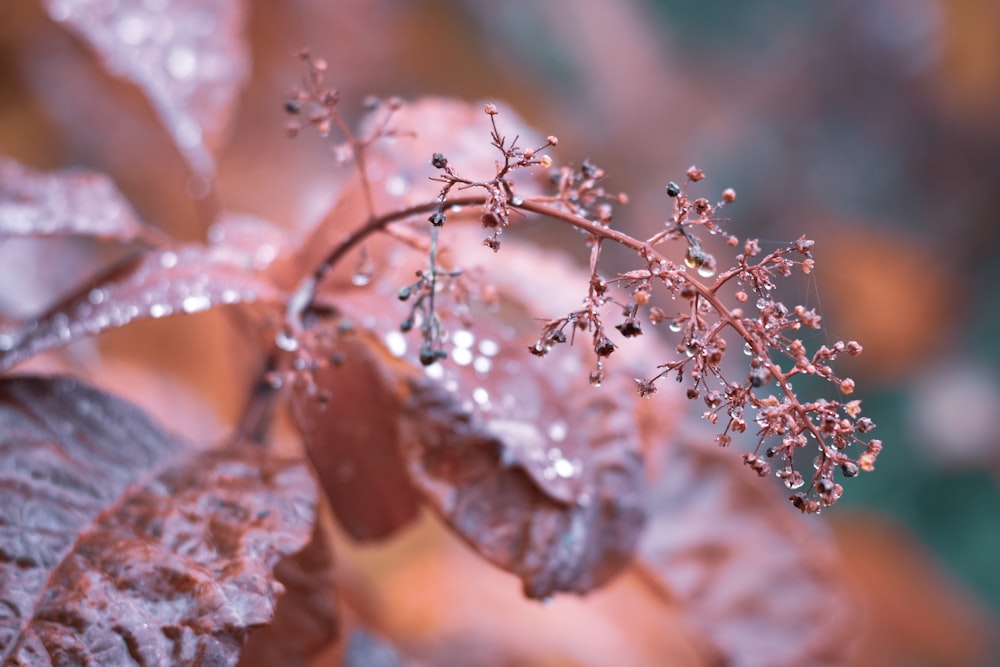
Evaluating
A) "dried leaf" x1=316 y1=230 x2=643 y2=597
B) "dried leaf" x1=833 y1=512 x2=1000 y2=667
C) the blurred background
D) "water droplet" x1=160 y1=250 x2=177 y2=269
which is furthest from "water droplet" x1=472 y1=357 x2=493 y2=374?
"dried leaf" x1=833 y1=512 x2=1000 y2=667

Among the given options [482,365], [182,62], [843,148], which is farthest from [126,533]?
[843,148]

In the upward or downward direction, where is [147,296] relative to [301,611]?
upward

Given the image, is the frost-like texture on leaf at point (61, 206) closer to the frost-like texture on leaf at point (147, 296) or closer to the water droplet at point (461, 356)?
the frost-like texture on leaf at point (147, 296)

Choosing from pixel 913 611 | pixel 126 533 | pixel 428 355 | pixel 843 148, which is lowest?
pixel 126 533

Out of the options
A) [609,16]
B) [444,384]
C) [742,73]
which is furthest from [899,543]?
[444,384]

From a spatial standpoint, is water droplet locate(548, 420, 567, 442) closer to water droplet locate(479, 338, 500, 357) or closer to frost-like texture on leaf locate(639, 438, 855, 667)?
water droplet locate(479, 338, 500, 357)

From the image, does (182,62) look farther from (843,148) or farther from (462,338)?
(843,148)
